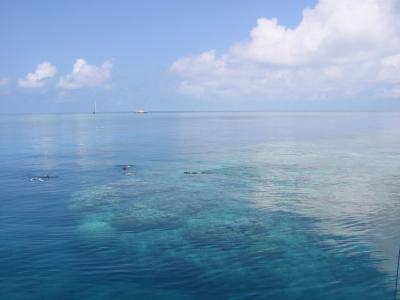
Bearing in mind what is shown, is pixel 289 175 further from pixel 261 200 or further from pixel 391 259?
pixel 391 259

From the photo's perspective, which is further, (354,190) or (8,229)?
(354,190)

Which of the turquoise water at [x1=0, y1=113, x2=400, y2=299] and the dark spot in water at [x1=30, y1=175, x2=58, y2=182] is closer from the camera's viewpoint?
the turquoise water at [x1=0, y1=113, x2=400, y2=299]

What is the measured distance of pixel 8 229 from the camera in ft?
121

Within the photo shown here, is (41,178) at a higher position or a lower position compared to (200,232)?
higher

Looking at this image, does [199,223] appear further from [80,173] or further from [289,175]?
[80,173]

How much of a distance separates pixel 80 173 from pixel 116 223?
29636mm

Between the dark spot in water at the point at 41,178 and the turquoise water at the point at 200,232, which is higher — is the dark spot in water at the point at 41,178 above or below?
above

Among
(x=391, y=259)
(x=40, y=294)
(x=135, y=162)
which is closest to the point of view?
(x=40, y=294)

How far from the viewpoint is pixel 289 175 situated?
205 ft

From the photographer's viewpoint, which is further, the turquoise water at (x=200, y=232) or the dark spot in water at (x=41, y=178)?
the dark spot in water at (x=41, y=178)

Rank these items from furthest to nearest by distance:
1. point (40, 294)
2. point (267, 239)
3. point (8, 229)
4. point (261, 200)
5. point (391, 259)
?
point (261, 200) → point (8, 229) → point (267, 239) → point (391, 259) → point (40, 294)

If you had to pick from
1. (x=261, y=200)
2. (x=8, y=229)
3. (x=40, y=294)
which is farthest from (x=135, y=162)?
(x=40, y=294)

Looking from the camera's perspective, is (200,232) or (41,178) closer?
(200,232)

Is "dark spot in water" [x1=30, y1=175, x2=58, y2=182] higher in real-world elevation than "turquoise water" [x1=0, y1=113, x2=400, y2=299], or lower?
higher
